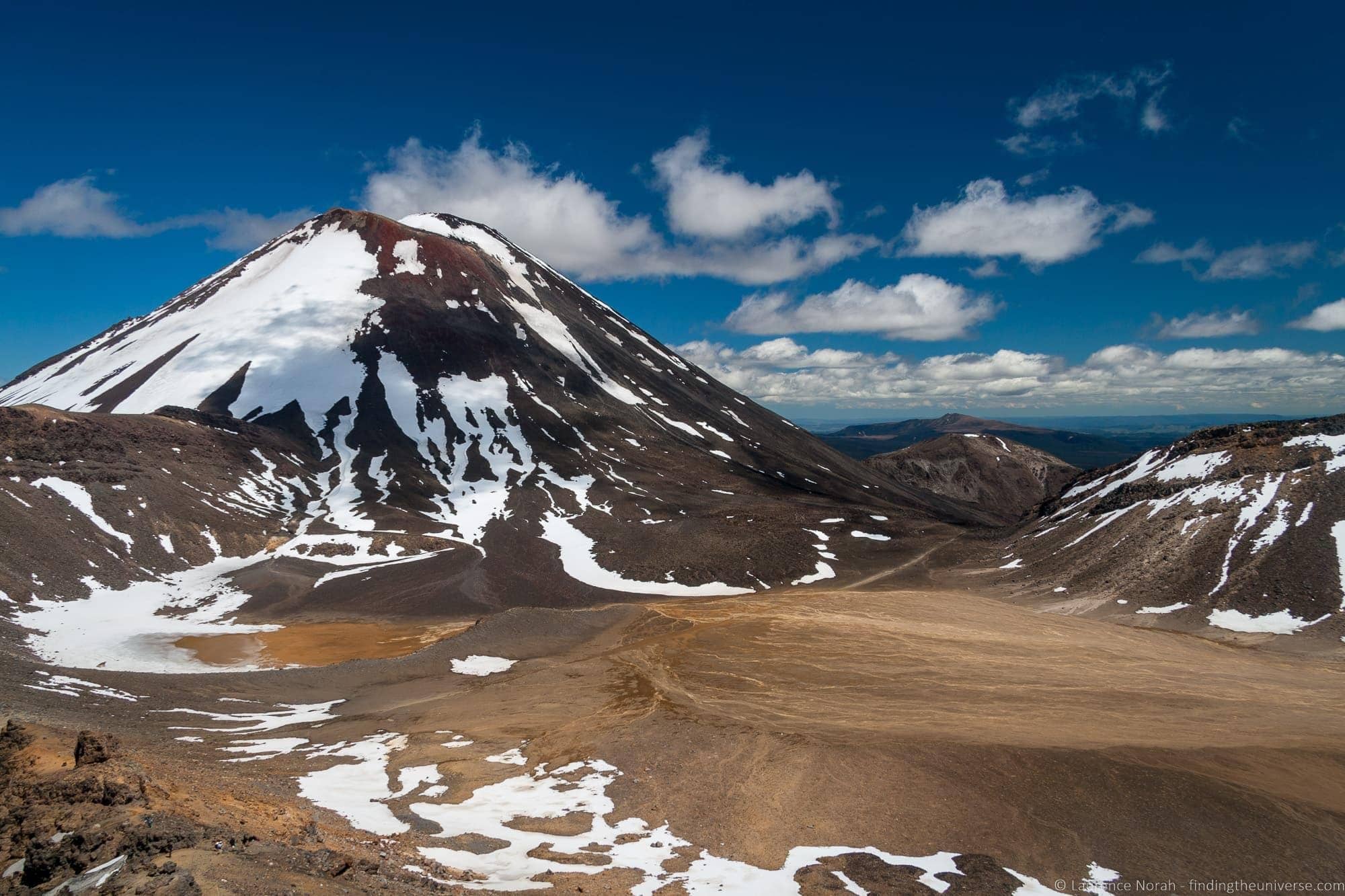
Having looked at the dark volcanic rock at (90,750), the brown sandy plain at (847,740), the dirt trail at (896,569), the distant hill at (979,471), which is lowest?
the brown sandy plain at (847,740)

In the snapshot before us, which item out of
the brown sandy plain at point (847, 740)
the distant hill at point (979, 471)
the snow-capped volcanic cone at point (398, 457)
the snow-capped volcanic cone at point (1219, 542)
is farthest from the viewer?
the distant hill at point (979, 471)

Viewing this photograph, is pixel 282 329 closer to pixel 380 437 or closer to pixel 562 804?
pixel 380 437

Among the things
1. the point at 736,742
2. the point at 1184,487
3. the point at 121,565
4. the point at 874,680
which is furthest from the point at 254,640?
Result: the point at 1184,487

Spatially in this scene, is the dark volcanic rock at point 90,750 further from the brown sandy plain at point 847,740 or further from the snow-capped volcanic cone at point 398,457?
the snow-capped volcanic cone at point 398,457

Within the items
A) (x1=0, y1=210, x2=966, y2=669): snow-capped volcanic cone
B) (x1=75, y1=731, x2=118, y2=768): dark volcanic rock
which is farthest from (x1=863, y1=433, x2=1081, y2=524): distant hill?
(x1=75, y1=731, x2=118, y2=768): dark volcanic rock

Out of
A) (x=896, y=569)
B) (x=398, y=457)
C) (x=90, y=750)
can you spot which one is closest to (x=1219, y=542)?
(x=896, y=569)

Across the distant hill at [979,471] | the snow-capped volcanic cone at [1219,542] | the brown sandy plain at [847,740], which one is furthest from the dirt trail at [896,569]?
the distant hill at [979,471]

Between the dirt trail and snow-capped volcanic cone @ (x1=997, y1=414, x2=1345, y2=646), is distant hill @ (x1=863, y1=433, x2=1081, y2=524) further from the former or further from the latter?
snow-capped volcanic cone @ (x1=997, y1=414, x2=1345, y2=646)
